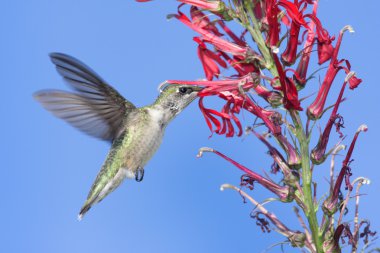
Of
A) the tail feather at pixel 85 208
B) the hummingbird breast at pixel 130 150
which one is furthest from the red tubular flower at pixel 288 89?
the tail feather at pixel 85 208

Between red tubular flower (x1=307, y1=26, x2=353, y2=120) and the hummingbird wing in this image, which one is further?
the hummingbird wing

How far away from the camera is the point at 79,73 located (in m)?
2.72

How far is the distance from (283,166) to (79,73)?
1201 millimetres

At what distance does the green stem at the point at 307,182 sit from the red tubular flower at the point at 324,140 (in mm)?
39

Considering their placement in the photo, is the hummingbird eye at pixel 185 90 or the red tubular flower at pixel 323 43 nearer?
the red tubular flower at pixel 323 43

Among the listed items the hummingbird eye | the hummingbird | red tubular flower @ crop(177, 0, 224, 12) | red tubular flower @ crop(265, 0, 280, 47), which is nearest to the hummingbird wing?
the hummingbird

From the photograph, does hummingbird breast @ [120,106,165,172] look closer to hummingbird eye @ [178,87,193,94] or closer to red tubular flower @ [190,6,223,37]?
hummingbird eye @ [178,87,193,94]

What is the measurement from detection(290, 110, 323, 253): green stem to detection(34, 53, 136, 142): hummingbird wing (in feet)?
3.96

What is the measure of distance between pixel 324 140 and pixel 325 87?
23cm

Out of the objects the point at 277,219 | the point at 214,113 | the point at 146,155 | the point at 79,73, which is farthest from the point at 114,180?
the point at 277,219

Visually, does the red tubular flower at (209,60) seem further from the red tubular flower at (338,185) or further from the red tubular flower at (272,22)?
the red tubular flower at (338,185)

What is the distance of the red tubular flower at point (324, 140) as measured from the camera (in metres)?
2.00

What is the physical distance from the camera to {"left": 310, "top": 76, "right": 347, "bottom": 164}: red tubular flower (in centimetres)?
200

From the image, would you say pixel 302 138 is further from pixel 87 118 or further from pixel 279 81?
pixel 87 118
